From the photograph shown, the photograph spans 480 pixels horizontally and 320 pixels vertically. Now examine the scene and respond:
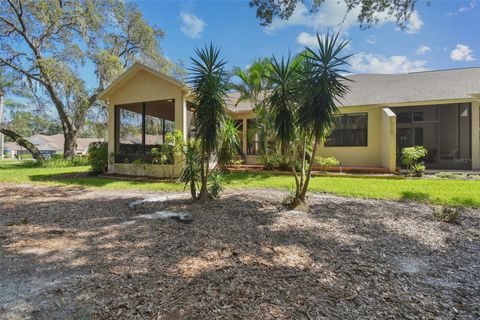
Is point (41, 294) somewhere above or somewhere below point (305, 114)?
below

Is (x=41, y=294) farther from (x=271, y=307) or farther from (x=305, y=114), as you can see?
(x=305, y=114)

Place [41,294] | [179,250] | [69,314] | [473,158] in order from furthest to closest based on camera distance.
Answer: [473,158]
[179,250]
[41,294]
[69,314]

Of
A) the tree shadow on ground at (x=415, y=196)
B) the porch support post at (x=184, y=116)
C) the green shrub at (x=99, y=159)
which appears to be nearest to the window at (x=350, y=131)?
the tree shadow on ground at (x=415, y=196)

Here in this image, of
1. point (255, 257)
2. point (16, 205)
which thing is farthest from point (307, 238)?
point (16, 205)

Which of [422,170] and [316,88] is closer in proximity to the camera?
[316,88]

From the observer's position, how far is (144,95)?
1323 centimetres

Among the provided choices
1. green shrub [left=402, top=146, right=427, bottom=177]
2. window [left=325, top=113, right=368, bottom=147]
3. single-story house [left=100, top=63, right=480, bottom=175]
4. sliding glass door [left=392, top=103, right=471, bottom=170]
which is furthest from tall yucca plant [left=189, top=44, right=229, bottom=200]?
sliding glass door [left=392, top=103, right=471, bottom=170]

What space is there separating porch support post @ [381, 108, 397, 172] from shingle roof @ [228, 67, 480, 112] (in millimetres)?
1296

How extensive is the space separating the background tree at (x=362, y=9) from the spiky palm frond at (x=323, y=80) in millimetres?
3043

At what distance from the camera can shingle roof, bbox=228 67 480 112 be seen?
551 inches

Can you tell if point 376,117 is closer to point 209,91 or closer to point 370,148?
point 370,148

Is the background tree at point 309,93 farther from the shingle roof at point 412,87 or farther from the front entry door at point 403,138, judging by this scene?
the front entry door at point 403,138

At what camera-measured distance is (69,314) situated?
2754 mm

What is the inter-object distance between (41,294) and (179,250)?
184 cm
